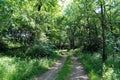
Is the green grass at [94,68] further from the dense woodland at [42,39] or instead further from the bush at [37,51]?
the bush at [37,51]

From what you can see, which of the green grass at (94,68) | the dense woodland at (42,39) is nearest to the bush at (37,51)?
the dense woodland at (42,39)

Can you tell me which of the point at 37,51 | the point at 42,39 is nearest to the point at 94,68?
the point at 37,51

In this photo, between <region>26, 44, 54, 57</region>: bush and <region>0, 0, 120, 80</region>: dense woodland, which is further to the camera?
<region>26, 44, 54, 57</region>: bush

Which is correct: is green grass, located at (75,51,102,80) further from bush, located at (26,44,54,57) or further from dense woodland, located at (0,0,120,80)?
bush, located at (26,44,54,57)

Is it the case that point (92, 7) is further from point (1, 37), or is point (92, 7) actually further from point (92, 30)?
point (1, 37)

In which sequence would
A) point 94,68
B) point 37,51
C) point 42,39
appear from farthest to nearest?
point 42,39, point 37,51, point 94,68

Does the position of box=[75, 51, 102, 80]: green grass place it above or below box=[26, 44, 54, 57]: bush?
below

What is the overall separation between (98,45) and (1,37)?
1620 cm

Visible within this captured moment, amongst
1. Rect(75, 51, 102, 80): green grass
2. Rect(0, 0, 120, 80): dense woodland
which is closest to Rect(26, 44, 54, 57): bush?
Rect(0, 0, 120, 80): dense woodland

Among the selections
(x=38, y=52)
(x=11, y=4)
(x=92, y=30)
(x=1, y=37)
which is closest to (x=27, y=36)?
(x=38, y=52)

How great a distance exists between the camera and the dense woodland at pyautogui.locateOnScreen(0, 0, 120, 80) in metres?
12.3

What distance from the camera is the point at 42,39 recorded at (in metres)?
28.1

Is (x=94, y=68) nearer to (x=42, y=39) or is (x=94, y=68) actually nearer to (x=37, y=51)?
(x=37, y=51)

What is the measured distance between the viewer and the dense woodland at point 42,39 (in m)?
12.3
